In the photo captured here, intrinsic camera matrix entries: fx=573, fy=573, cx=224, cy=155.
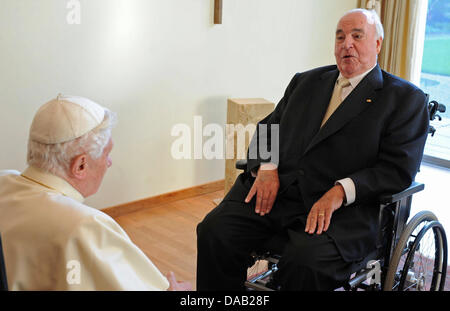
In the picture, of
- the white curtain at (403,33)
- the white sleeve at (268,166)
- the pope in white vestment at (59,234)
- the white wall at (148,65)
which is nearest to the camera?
the pope in white vestment at (59,234)


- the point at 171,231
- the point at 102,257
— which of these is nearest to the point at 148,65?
the point at 171,231

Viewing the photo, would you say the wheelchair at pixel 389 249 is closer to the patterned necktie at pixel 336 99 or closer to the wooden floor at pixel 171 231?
the patterned necktie at pixel 336 99

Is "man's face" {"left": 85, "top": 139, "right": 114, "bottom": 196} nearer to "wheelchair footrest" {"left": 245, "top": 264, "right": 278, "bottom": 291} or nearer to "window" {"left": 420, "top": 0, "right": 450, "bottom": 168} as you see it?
"wheelchair footrest" {"left": 245, "top": 264, "right": 278, "bottom": 291}

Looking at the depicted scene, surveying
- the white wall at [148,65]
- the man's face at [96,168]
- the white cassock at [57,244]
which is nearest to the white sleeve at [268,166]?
the man's face at [96,168]

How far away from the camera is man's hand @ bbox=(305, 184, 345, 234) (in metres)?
2.19

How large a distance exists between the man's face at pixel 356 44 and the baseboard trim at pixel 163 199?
1812 millimetres

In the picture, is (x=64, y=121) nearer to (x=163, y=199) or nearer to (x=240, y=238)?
(x=240, y=238)

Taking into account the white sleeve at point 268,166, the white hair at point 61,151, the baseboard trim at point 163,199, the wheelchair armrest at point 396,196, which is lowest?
the baseboard trim at point 163,199

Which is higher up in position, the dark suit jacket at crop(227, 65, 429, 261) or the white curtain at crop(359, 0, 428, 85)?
the white curtain at crop(359, 0, 428, 85)

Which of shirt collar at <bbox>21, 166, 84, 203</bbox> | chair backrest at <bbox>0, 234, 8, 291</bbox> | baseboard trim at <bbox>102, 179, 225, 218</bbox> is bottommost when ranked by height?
baseboard trim at <bbox>102, 179, 225, 218</bbox>

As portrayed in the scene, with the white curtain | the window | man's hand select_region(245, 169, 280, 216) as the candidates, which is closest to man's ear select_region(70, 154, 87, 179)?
man's hand select_region(245, 169, 280, 216)

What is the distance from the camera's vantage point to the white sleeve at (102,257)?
140 cm

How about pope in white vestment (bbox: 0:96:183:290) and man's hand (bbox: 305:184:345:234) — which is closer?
pope in white vestment (bbox: 0:96:183:290)

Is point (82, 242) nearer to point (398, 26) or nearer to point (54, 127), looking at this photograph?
point (54, 127)
